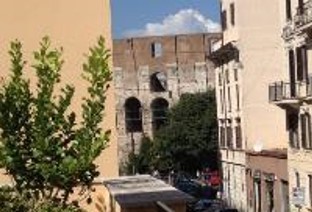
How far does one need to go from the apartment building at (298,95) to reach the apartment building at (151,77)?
→ 46.3 meters

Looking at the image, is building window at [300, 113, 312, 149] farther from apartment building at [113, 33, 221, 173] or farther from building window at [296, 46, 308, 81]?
apartment building at [113, 33, 221, 173]

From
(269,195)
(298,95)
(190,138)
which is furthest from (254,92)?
(190,138)

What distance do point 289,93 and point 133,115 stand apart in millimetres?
50230

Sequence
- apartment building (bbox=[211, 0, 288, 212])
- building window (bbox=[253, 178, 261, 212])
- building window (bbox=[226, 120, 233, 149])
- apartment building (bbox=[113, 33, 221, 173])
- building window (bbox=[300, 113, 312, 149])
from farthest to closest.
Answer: apartment building (bbox=[113, 33, 221, 173]) < building window (bbox=[226, 120, 233, 149]) < apartment building (bbox=[211, 0, 288, 212]) < building window (bbox=[253, 178, 261, 212]) < building window (bbox=[300, 113, 312, 149])

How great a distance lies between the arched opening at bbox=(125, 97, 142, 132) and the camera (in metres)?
93.2

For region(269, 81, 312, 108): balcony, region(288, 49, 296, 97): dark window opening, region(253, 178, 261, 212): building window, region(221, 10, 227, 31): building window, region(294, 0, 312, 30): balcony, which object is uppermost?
region(221, 10, 227, 31): building window

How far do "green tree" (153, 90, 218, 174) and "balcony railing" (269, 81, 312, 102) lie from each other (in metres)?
29.3

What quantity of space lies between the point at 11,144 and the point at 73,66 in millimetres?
2534

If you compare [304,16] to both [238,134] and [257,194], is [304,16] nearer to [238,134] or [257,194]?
[257,194]

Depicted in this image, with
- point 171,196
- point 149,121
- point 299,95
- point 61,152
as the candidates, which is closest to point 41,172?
point 61,152

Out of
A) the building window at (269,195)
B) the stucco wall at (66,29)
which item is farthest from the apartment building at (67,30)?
the building window at (269,195)

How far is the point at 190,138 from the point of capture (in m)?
77.9

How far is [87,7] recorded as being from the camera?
9.47 meters

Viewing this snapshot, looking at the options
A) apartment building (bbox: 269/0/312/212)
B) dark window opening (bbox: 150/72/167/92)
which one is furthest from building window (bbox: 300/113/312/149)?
dark window opening (bbox: 150/72/167/92)
